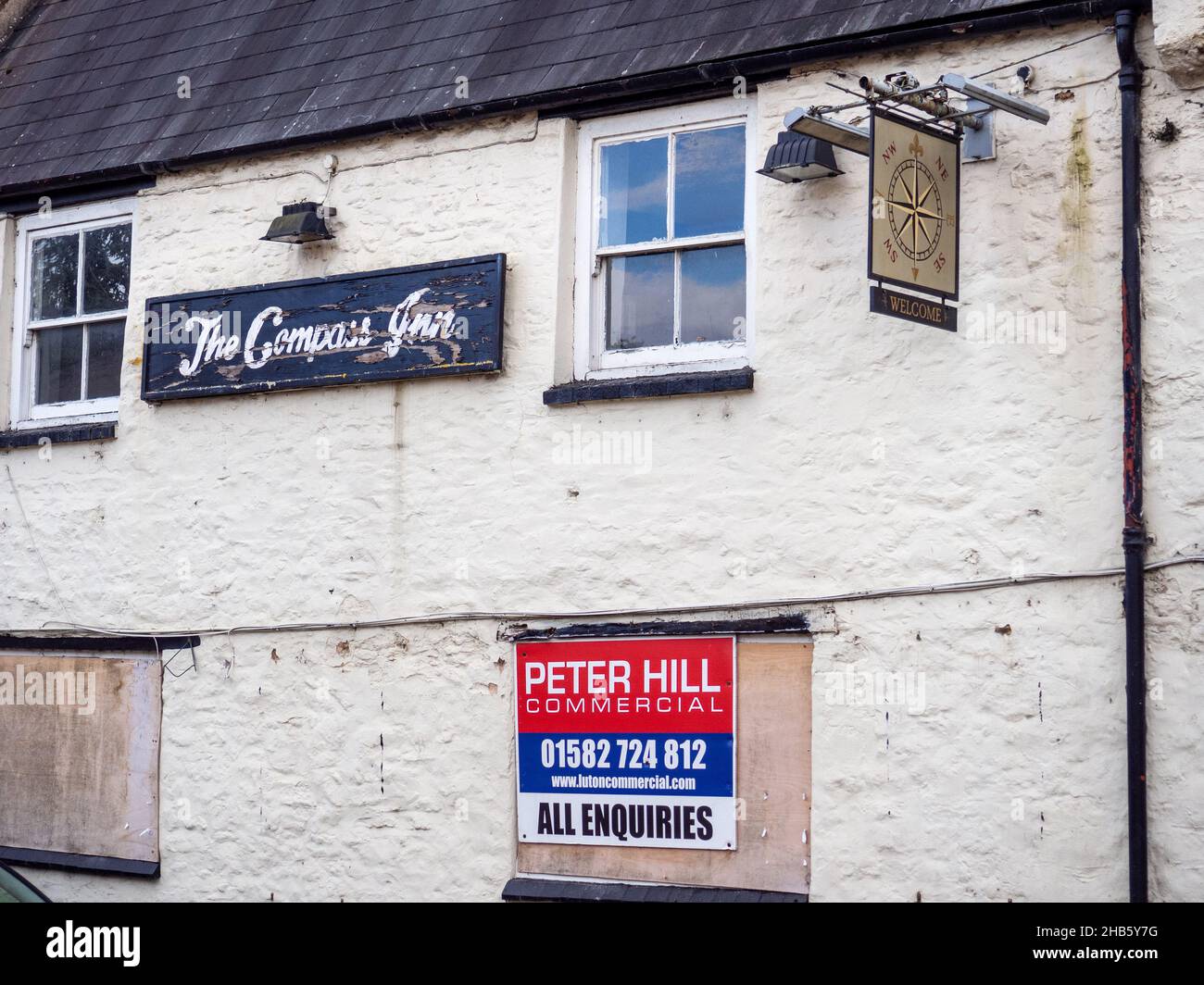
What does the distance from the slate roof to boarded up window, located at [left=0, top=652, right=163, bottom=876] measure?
3.10m

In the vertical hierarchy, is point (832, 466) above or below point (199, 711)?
above

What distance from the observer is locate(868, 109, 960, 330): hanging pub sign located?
6645mm

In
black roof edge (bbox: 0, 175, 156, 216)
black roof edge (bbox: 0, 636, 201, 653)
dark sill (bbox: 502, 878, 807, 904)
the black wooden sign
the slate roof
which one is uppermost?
the slate roof

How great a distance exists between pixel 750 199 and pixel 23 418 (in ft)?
16.9

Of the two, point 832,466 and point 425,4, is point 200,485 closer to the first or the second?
point 425,4

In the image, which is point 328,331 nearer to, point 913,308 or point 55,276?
point 55,276

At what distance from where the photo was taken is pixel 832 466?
7414 millimetres

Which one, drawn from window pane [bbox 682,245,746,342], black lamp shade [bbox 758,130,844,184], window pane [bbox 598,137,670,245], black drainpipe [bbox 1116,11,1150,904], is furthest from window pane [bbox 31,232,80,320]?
black drainpipe [bbox 1116,11,1150,904]

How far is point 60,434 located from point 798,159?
16.5 feet

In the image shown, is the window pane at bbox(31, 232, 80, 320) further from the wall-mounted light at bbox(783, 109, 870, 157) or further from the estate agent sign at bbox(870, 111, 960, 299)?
the estate agent sign at bbox(870, 111, 960, 299)

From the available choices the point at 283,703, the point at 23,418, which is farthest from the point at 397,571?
the point at 23,418

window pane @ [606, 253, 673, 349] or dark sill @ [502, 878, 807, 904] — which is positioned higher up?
window pane @ [606, 253, 673, 349]

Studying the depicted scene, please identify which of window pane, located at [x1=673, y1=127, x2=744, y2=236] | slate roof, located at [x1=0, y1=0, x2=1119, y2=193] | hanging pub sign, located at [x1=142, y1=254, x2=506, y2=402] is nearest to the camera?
slate roof, located at [x1=0, y1=0, x2=1119, y2=193]

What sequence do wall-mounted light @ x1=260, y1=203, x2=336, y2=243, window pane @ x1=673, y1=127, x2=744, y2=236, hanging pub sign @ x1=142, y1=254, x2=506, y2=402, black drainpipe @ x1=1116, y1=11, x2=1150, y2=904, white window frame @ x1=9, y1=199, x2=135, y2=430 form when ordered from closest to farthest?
black drainpipe @ x1=1116, y1=11, x2=1150, y2=904 → window pane @ x1=673, y1=127, x2=744, y2=236 → hanging pub sign @ x1=142, y1=254, x2=506, y2=402 → wall-mounted light @ x1=260, y1=203, x2=336, y2=243 → white window frame @ x1=9, y1=199, x2=135, y2=430
